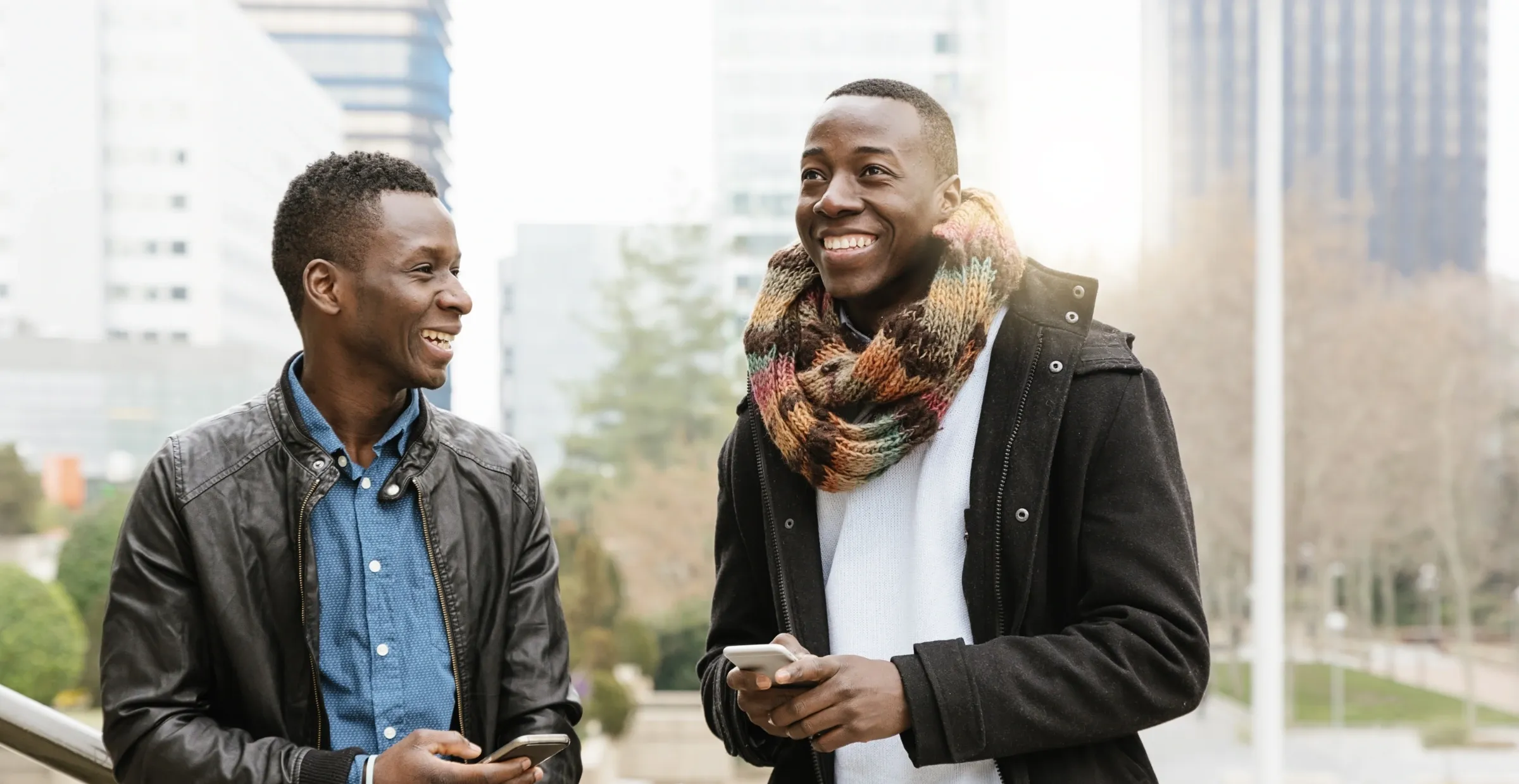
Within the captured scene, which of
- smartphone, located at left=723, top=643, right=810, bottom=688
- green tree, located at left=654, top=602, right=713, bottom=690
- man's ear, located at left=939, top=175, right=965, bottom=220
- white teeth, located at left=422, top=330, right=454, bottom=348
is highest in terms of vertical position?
man's ear, located at left=939, top=175, right=965, bottom=220

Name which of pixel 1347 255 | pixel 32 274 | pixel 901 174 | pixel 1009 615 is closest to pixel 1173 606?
pixel 1009 615

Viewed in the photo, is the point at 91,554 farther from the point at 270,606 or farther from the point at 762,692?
the point at 762,692

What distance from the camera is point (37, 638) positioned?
695 cm

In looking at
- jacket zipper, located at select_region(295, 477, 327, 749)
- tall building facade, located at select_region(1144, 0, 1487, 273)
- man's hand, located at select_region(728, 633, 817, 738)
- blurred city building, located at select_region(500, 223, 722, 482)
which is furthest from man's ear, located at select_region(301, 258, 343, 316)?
blurred city building, located at select_region(500, 223, 722, 482)

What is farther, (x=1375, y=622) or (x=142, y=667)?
(x=1375, y=622)

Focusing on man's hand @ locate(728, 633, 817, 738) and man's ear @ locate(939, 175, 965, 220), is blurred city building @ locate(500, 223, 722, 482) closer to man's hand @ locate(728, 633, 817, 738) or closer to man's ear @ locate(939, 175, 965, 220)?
man's ear @ locate(939, 175, 965, 220)

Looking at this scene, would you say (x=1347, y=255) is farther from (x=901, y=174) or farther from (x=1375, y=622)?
(x=901, y=174)

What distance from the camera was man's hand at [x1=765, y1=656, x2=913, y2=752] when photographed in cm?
113

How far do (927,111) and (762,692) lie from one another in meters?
0.56

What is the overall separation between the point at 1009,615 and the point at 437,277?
0.64 metres

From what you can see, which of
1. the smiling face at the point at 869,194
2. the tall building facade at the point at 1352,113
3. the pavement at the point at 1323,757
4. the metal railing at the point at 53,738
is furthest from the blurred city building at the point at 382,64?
the smiling face at the point at 869,194

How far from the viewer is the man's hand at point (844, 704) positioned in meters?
1.13

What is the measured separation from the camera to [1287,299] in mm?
6773

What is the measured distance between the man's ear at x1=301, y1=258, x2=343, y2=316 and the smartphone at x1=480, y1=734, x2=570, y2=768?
18.3 inches
